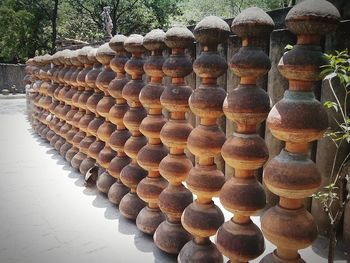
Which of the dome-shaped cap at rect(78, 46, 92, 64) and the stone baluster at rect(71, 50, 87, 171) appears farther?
the stone baluster at rect(71, 50, 87, 171)

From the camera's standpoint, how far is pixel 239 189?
1.38 m

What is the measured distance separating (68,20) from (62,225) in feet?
96.3

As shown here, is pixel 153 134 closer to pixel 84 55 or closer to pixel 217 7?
pixel 84 55

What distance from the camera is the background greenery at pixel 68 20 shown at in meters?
26.3

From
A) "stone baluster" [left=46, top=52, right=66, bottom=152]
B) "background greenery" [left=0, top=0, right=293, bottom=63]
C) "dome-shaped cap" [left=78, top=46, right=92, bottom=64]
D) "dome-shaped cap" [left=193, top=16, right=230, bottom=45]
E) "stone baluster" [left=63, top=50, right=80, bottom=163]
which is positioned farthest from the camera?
"background greenery" [left=0, top=0, right=293, bottom=63]

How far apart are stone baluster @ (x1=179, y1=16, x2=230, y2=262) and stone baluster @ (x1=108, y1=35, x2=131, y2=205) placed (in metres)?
0.92

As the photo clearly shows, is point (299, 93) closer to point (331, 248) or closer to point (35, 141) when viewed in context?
point (331, 248)

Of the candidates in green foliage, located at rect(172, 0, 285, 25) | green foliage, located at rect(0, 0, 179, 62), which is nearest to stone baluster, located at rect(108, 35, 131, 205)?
green foliage, located at rect(0, 0, 179, 62)

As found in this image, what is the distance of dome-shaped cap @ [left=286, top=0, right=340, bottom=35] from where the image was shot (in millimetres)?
1090

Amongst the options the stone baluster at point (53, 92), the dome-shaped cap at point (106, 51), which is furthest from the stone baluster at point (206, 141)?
the stone baluster at point (53, 92)

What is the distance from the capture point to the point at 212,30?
1.49 meters

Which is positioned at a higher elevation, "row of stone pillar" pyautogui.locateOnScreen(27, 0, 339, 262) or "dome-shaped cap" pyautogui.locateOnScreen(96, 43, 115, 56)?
"dome-shaped cap" pyautogui.locateOnScreen(96, 43, 115, 56)

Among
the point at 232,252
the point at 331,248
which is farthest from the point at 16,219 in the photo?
the point at 331,248

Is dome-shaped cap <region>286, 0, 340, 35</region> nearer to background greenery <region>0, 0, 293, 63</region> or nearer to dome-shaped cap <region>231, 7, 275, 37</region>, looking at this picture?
dome-shaped cap <region>231, 7, 275, 37</region>
